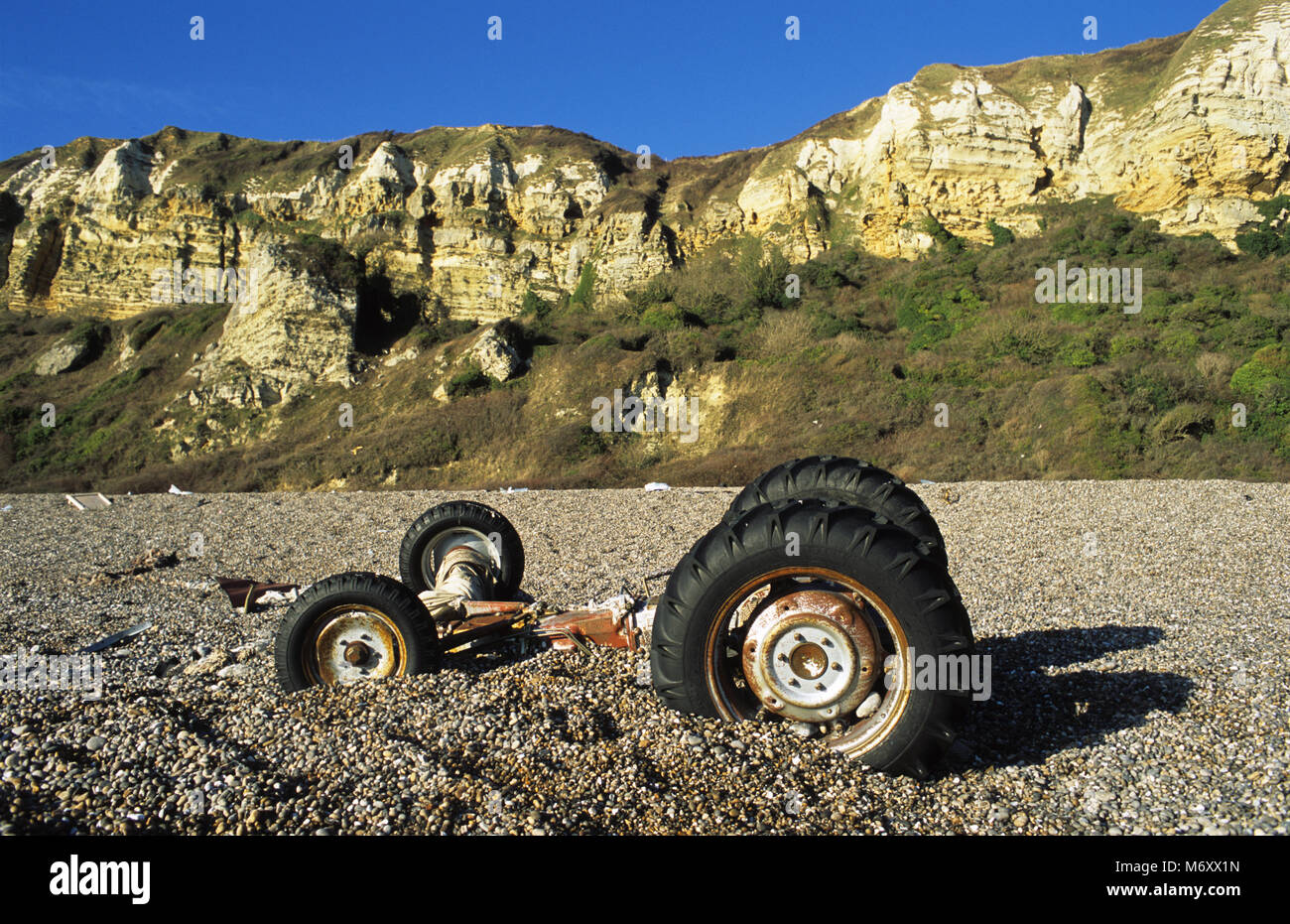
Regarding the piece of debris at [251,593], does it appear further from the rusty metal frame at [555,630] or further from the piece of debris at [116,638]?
the rusty metal frame at [555,630]

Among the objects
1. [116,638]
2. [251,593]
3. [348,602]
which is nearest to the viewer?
[348,602]

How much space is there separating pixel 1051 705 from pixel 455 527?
4.70 meters

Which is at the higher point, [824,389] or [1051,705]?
[824,389]

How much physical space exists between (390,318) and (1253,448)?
128 ft

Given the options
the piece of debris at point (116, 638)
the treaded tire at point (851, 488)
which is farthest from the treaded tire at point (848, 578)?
the piece of debris at point (116, 638)

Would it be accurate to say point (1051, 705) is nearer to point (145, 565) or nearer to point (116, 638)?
point (116, 638)

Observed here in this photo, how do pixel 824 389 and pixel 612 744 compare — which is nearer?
pixel 612 744

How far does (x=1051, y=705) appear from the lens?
4.00 metres

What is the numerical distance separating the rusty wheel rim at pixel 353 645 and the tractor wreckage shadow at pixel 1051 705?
119 inches

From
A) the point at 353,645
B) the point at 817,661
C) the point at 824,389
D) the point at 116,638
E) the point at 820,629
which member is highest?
the point at 824,389

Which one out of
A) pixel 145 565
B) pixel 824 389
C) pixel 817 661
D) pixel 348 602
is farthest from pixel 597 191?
pixel 817 661

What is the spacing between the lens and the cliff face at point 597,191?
35.0m

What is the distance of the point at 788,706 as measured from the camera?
11.1 feet
